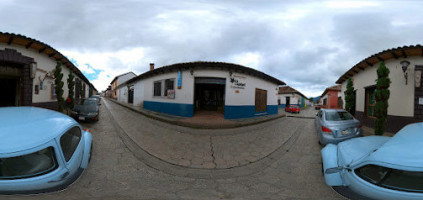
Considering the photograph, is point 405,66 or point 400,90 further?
point 400,90

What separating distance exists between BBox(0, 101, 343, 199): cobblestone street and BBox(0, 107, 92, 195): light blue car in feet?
0.87

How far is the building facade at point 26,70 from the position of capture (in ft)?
19.2

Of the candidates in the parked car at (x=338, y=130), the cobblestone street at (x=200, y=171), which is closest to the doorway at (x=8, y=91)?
the cobblestone street at (x=200, y=171)

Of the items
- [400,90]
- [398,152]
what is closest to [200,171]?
[398,152]

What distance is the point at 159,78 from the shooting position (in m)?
11.6

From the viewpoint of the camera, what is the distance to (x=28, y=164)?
6.21 feet

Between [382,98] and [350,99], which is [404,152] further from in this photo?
[350,99]

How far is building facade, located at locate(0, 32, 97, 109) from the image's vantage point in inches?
230

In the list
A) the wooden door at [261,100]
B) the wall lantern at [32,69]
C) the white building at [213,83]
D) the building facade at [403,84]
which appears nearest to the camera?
the building facade at [403,84]

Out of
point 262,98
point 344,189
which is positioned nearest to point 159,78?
point 262,98

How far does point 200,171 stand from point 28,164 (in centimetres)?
256

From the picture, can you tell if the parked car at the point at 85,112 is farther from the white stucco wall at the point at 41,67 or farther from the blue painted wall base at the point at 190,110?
the blue painted wall base at the point at 190,110

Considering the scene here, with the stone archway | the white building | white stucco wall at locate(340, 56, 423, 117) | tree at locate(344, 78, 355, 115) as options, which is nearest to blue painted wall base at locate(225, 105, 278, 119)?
the white building

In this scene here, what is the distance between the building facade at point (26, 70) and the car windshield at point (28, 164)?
6581 mm
